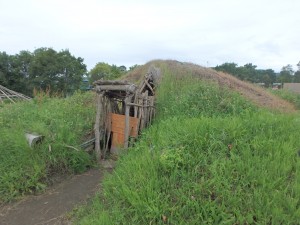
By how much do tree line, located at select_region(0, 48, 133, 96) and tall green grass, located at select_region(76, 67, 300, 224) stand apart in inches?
1185

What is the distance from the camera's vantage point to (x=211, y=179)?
327 cm

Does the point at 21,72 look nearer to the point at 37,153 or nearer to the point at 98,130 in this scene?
the point at 98,130

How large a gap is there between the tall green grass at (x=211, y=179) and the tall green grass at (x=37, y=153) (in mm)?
1437

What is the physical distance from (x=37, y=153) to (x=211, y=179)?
132 inches

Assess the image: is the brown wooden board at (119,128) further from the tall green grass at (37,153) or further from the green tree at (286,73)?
the green tree at (286,73)

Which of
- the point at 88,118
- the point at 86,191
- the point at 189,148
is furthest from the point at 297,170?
the point at 88,118

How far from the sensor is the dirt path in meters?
3.94

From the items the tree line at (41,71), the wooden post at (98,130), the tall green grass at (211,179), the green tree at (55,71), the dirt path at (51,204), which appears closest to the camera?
the tall green grass at (211,179)

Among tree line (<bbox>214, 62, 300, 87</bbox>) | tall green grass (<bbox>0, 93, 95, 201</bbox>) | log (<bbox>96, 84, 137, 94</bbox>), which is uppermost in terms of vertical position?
tree line (<bbox>214, 62, 300, 87</bbox>)

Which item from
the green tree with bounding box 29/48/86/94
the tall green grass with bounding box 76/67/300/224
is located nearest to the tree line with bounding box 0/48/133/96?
the green tree with bounding box 29/48/86/94

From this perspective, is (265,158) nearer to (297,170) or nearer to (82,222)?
Result: (297,170)

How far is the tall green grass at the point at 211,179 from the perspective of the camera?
9.47 ft

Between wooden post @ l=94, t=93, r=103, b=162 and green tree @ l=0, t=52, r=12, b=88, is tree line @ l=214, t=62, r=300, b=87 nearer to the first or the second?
green tree @ l=0, t=52, r=12, b=88

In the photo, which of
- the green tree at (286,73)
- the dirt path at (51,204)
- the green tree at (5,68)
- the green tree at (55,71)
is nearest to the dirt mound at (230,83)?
the dirt path at (51,204)
